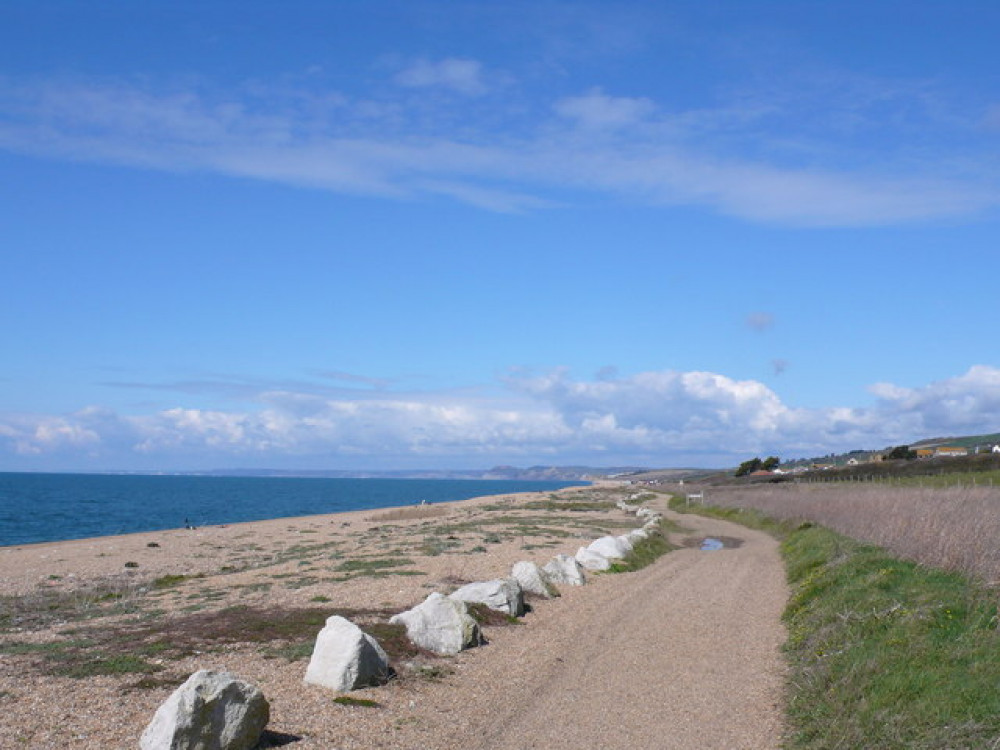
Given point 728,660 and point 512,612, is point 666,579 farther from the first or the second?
Result: point 728,660

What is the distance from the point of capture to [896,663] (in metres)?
10.6

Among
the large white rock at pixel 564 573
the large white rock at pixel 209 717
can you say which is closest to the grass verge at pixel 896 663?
the large white rock at pixel 564 573

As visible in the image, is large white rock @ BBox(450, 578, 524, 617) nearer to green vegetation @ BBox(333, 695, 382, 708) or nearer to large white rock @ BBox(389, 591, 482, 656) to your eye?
large white rock @ BBox(389, 591, 482, 656)

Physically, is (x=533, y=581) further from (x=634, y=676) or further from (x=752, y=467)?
(x=752, y=467)

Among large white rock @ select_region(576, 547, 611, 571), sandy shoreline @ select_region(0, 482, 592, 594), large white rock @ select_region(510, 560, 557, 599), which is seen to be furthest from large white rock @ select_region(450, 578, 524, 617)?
sandy shoreline @ select_region(0, 482, 592, 594)

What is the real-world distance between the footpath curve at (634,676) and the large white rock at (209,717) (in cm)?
228

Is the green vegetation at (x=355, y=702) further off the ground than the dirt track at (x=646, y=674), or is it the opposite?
the green vegetation at (x=355, y=702)

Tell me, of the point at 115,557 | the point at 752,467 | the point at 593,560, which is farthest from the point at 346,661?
the point at 752,467

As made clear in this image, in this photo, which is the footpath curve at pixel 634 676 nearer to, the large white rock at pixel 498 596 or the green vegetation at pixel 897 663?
the large white rock at pixel 498 596

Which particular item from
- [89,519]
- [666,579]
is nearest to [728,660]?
[666,579]

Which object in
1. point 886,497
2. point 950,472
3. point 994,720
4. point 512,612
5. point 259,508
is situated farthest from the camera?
point 259,508

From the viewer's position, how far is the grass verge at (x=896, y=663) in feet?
28.3

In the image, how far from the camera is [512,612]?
1684 cm

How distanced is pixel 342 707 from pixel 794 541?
23841 millimetres
